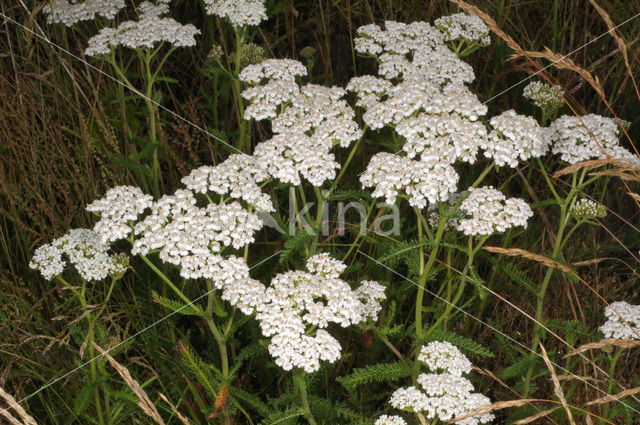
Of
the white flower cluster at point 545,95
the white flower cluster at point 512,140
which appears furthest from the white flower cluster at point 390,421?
the white flower cluster at point 545,95

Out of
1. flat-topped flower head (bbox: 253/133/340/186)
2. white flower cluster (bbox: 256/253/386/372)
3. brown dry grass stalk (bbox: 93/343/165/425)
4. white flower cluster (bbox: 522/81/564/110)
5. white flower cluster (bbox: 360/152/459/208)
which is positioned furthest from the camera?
white flower cluster (bbox: 522/81/564/110)

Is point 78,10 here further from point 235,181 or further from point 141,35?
point 235,181

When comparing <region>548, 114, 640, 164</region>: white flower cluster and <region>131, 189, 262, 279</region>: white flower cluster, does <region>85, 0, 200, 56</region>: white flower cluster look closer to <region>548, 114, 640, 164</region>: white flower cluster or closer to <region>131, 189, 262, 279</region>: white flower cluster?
<region>131, 189, 262, 279</region>: white flower cluster

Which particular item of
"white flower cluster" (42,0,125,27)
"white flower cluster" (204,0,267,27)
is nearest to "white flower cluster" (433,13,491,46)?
"white flower cluster" (204,0,267,27)

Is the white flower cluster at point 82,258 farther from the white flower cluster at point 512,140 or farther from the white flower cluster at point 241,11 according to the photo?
the white flower cluster at point 512,140

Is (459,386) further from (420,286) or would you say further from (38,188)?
(38,188)

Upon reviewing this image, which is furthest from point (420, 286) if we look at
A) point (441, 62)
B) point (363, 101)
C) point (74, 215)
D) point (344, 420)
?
point (74, 215)

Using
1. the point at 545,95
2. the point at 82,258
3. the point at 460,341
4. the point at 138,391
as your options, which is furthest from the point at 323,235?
the point at 138,391
